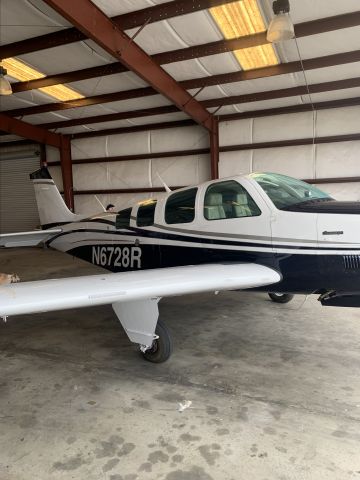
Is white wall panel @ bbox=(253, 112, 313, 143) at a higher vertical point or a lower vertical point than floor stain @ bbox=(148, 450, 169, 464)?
higher

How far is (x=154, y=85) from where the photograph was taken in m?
8.12

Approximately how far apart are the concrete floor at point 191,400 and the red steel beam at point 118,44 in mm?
4544

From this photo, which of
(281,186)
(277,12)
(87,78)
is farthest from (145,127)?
(281,186)

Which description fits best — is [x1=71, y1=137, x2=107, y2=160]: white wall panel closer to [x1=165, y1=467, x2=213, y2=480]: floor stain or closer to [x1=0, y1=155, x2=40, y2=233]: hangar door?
[x1=0, y1=155, x2=40, y2=233]: hangar door

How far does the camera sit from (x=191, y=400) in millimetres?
2824

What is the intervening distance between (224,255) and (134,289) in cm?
134

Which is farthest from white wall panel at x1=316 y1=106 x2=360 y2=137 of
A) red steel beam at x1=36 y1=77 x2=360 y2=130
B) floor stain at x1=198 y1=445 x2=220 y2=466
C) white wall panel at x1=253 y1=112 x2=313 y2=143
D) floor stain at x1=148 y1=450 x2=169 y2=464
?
floor stain at x1=148 y1=450 x2=169 y2=464

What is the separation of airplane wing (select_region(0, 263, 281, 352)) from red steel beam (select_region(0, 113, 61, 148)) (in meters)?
11.1

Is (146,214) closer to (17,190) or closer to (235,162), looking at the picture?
(235,162)

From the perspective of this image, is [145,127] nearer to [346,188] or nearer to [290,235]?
[346,188]

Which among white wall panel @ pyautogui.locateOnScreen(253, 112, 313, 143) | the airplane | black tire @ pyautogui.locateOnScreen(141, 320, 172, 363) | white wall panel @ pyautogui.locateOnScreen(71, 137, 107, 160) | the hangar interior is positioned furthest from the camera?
white wall panel @ pyautogui.locateOnScreen(71, 137, 107, 160)

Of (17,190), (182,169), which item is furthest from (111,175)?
(17,190)

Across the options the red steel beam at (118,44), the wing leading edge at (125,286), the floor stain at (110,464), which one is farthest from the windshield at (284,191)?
the red steel beam at (118,44)

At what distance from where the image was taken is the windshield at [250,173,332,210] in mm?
3652
